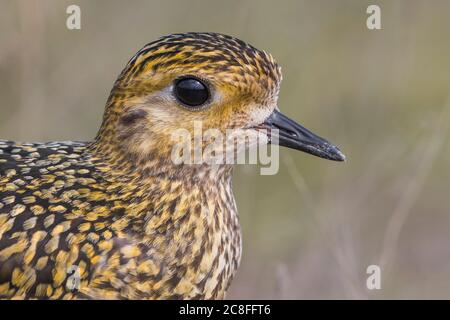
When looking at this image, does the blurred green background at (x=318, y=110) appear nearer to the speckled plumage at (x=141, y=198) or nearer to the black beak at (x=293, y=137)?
the black beak at (x=293, y=137)

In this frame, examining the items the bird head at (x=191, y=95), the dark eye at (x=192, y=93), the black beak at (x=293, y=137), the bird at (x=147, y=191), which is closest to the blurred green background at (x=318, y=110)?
the black beak at (x=293, y=137)

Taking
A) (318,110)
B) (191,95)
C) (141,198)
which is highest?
(191,95)

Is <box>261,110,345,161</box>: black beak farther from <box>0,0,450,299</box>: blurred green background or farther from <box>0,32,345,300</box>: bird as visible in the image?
<box>0,0,450,299</box>: blurred green background

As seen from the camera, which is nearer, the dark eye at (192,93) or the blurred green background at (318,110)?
Result: the dark eye at (192,93)

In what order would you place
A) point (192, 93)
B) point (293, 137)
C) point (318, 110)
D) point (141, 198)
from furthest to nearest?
point (318, 110) < point (293, 137) < point (141, 198) < point (192, 93)

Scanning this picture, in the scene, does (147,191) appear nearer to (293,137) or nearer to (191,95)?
(191,95)

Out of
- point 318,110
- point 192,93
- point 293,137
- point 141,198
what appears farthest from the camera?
point 318,110

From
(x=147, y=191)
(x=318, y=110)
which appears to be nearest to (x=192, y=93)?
(x=147, y=191)

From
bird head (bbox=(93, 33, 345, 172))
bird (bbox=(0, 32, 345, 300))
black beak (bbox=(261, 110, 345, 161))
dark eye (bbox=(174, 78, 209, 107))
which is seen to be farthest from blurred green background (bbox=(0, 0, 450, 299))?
dark eye (bbox=(174, 78, 209, 107))
